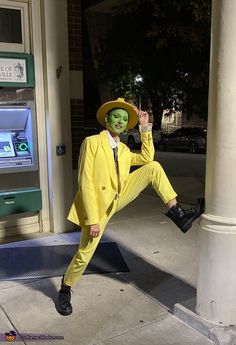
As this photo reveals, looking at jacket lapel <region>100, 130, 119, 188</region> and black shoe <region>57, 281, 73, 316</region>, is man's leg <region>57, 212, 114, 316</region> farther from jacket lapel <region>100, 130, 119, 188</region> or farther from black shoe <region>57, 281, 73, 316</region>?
jacket lapel <region>100, 130, 119, 188</region>

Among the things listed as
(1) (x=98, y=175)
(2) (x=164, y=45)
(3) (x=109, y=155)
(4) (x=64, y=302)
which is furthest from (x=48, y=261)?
(2) (x=164, y=45)

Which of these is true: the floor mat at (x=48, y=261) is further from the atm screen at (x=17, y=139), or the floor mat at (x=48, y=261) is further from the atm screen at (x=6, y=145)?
the atm screen at (x=6, y=145)

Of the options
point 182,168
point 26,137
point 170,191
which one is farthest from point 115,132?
point 182,168

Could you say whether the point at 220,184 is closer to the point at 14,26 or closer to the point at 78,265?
the point at 78,265

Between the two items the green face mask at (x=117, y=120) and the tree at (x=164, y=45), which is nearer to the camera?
the green face mask at (x=117, y=120)

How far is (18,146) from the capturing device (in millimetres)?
5367

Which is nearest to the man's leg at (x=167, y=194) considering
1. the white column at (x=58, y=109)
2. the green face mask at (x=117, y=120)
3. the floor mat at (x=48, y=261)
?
the green face mask at (x=117, y=120)

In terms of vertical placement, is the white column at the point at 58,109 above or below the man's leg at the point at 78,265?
above

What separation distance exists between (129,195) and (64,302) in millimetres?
1050

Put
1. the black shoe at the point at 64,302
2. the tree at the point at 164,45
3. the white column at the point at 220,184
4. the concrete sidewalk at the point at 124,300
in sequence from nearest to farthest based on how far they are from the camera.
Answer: the white column at the point at 220,184 < the concrete sidewalk at the point at 124,300 < the black shoe at the point at 64,302 < the tree at the point at 164,45

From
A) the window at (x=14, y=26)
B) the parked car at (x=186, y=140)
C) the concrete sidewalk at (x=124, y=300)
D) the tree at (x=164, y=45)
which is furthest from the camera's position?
the parked car at (x=186, y=140)

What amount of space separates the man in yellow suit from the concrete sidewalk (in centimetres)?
23

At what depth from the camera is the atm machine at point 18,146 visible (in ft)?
17.1

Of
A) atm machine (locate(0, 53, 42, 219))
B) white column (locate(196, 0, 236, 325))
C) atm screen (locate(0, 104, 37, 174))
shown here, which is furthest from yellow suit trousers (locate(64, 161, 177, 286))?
atm screen (locate(0, 104, 37, 174))
